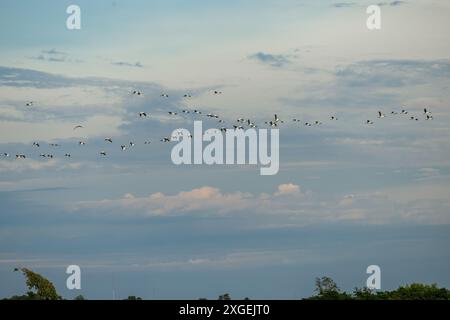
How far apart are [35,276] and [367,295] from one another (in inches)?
1693
